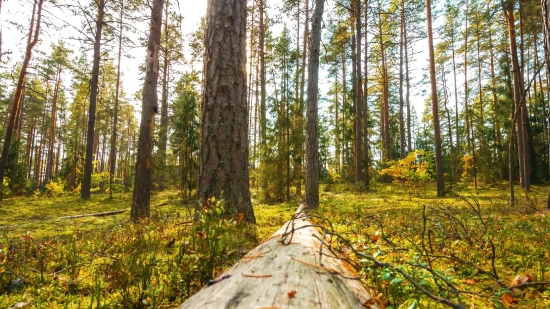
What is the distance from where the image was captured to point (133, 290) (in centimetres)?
191

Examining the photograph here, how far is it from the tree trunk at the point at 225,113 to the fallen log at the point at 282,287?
2.34 metres

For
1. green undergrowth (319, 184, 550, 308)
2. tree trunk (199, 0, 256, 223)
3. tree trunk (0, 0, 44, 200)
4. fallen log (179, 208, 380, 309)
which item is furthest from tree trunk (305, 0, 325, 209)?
tree trunk (0, 0, 44, 200)

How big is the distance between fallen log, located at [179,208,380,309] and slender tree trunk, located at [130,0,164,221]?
5.52 m

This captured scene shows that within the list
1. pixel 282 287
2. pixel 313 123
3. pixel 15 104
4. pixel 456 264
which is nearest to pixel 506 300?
pixel 282 287

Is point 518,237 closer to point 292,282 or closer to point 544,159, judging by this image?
point 292,282

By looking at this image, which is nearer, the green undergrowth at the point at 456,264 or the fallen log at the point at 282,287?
the fallen log at the point at 282,287

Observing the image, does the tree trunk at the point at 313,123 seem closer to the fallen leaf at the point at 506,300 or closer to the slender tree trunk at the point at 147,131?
the slender tree trunk at the point at 147,131

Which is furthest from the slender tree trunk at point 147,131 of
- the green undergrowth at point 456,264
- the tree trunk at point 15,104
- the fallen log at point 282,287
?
the tree trunk at point 15,104

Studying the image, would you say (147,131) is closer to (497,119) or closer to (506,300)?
(506,300)

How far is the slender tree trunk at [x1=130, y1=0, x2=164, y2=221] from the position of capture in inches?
247

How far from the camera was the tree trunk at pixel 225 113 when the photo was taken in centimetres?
396

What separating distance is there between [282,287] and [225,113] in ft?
10.8

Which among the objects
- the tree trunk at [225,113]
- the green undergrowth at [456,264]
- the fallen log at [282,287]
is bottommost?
the green undergrowth at [456,264]

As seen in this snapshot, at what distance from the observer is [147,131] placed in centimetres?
644
